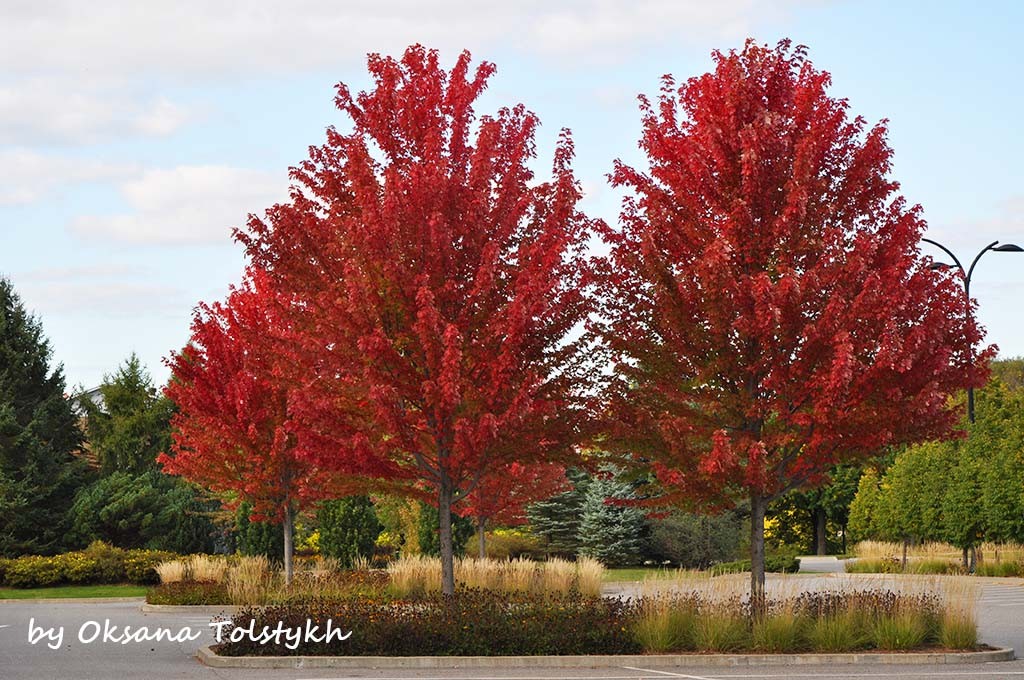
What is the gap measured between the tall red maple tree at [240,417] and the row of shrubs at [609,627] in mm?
9868

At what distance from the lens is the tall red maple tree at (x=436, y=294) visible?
57.2 feet

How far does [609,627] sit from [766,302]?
16.0 feet

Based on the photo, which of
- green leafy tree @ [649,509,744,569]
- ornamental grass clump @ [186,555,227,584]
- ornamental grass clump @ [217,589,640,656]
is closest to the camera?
ornamental grass clump @ [217,589,640,656]

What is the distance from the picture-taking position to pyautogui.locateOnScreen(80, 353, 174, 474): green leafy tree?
45281 mm

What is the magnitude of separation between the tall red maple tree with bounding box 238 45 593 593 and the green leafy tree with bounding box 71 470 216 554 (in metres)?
22.4

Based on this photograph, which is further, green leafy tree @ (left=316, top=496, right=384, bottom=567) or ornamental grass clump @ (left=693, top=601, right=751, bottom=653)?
green leafy tree @ (left=316, top=496, right=384, bottom=567)

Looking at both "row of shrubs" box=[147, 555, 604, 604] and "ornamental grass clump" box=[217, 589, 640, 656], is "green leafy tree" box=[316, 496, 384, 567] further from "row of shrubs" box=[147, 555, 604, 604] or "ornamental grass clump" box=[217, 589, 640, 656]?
"ornamental grass clump" box=[217, 589, 640, 656]

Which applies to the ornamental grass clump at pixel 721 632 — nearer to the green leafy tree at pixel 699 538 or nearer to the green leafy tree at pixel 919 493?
the green leafy tree at pixel 919 493

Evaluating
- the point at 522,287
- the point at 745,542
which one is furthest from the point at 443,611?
the point at 745,542

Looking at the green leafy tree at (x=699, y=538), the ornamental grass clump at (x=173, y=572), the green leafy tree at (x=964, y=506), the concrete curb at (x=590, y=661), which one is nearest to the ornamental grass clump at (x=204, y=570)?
the ornamental grass clump at (x=173, y=572)

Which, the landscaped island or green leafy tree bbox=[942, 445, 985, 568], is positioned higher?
green leafy tree bbox=[942, 445, 985, 568]

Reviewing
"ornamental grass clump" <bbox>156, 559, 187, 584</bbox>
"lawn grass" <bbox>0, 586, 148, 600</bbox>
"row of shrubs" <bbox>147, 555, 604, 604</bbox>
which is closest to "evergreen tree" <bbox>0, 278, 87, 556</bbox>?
"lawn grass" <bbox>0, 586, 148, 600</bbox>

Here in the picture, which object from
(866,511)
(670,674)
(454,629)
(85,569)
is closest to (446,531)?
(454,629)

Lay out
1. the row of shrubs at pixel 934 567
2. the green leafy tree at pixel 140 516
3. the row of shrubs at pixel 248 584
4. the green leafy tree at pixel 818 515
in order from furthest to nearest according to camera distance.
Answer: the green leafy tree at pixel 818 515
the green leafy tree at pixel 140 516
the row of shrubs at pixel 934 567
the row of shrubs at pixel 248 584
